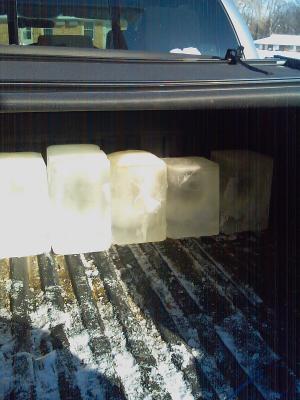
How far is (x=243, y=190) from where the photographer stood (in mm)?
2994

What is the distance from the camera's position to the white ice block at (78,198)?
2508mm

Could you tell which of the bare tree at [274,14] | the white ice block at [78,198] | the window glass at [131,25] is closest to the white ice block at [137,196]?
the white ice block at [78,198]

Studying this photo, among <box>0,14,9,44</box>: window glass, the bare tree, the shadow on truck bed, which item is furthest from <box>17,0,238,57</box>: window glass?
the bare tree

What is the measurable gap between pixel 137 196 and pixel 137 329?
34.1 inches

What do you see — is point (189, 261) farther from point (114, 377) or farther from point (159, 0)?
point (159, 0)

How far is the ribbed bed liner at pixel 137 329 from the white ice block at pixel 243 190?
0.94 ft

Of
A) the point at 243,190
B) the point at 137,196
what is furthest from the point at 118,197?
the point at 243,190

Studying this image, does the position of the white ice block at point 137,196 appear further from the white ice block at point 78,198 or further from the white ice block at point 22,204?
the white ice block at point 22,204

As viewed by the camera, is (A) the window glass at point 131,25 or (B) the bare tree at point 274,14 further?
(B) the bare tree at point 274,14

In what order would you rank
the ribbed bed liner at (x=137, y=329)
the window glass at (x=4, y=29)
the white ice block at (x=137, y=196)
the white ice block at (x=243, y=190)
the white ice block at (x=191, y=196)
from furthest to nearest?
the white ice block at (x=243, y=190), the white ice block at (x=191, y=196), the white ice block at (x=137, y=196), the window glass at (x=4, y=29), the ribbed bed liner at (x=137, y=329)

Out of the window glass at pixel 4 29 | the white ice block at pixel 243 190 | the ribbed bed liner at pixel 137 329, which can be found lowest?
the ribbed bed liner at pixel 137 329

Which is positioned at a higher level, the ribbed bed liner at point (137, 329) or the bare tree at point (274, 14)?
the bare tree at point (274, 14)

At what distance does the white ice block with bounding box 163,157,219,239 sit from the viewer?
2.78 m

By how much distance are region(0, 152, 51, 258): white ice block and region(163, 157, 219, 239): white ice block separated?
0.73 meters
